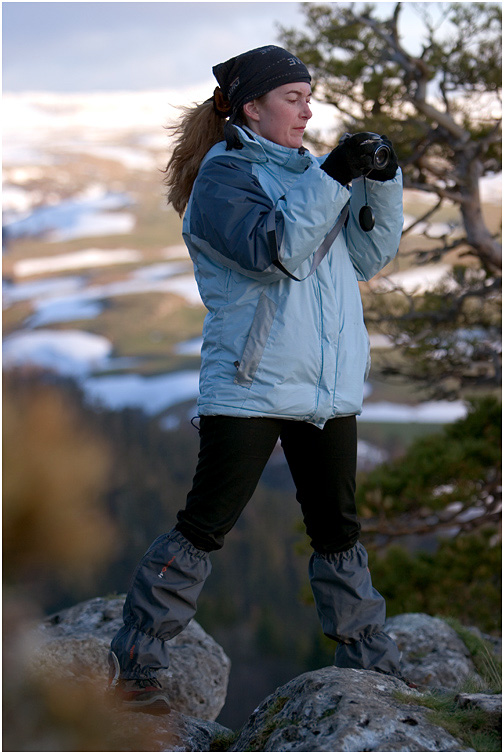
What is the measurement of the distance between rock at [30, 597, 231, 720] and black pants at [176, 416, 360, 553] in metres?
0.61

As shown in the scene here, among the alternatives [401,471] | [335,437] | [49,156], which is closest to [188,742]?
[335,437]

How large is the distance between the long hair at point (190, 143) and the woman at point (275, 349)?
103 mm

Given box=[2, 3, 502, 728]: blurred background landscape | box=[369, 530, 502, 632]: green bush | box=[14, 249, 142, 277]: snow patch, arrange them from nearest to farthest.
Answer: box=[2, 3, 502, 728]: blurred background landscape, box=[369, 530, 502, 632]: green bush, box=[14, 249, 142, 277]: snow patch

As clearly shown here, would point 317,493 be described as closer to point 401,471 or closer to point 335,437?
point 335,437

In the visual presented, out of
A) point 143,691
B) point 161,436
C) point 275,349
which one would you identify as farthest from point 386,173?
point 161,436

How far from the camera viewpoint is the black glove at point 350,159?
5.17 feet

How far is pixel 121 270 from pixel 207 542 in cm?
1830

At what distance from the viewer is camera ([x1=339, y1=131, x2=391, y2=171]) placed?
62.1 inches

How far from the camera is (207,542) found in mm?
1734

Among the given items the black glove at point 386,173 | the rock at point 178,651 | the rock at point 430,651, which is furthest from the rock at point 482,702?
the black glove at point 386,173

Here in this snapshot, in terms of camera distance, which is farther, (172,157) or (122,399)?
(122,399)

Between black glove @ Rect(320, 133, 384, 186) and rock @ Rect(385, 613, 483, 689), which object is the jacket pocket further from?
rock @ Rect(385, 613, 483, 689)

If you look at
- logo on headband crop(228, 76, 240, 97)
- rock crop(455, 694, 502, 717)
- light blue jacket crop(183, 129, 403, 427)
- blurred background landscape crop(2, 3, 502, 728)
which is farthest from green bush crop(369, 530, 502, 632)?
logo on headband crop(228, 76, 240, 97)

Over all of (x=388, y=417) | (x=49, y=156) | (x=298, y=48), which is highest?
(x=49, y=156)
